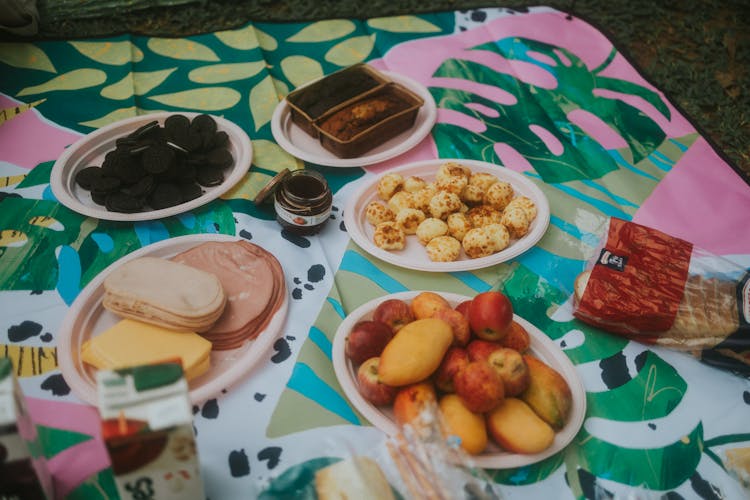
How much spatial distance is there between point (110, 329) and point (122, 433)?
49 cm

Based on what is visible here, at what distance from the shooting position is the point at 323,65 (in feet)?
7.91

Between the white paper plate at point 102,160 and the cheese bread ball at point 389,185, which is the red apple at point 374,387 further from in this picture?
the white paper plate at point 102,160

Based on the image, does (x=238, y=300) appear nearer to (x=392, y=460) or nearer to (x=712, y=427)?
(x=392, y=460)

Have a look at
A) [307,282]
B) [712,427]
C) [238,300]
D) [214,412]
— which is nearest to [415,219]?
[307,282]

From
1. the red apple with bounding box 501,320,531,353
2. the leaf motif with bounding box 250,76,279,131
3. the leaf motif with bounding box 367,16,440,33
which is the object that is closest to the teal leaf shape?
the red apple with bounding box 501,320,531,353

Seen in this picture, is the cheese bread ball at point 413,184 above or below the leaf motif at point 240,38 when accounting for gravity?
below

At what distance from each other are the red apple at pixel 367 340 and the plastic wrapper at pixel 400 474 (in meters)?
0.22

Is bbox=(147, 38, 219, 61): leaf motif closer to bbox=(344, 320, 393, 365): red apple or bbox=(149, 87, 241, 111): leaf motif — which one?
bbox=(149, 87, 241, 111): leaf motif

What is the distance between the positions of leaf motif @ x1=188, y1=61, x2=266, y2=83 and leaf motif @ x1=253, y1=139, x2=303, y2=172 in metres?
0.43

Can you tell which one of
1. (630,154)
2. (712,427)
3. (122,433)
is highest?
(122,433)

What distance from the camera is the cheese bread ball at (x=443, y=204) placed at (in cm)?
170

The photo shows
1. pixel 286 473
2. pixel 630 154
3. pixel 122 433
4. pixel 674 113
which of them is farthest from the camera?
pixel 674 113

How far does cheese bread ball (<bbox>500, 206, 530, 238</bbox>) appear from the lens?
167 centimetres

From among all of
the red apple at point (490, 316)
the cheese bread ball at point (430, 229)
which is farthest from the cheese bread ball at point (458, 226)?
the red apple at point (490, 316)
